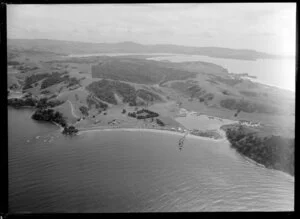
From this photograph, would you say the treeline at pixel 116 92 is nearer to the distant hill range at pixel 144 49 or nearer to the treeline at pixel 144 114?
the treeline at pixel 144 114

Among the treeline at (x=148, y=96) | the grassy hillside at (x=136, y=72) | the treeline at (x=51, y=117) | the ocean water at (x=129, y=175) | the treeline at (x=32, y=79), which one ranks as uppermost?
the grassy hillside at (x=136, y=72)

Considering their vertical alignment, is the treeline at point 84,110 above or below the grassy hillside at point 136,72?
below

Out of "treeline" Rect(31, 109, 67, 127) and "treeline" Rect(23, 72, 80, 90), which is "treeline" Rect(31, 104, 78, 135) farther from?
"treeline" Rect(23, 72, 80, 90)

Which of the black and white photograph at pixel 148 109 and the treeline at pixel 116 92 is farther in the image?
the treeline at pixel 116 92

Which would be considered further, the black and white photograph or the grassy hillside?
the grassy hillside

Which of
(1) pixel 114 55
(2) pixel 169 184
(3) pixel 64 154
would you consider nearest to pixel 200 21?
(1) pixel 114 55

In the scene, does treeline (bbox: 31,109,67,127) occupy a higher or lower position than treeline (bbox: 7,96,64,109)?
lower

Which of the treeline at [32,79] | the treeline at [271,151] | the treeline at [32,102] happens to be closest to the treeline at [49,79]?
the treeline at [32,79]

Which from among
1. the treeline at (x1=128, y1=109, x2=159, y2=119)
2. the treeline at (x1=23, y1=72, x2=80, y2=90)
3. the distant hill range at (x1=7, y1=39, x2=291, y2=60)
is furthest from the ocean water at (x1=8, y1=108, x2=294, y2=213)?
the distant hill range at (x1=7, y1=39, x2=291, y2=60)
